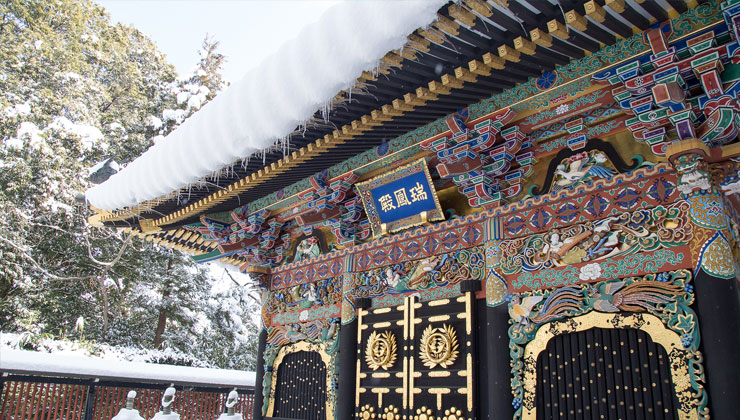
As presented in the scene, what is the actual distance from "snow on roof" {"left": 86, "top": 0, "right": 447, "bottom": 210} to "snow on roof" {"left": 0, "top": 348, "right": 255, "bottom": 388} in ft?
8.55

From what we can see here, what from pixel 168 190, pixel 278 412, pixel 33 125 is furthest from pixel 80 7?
pixel 278 412

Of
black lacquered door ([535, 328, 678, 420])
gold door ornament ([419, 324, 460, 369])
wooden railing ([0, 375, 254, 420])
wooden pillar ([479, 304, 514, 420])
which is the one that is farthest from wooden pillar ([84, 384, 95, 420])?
black lacquered door ([535, 328, 678, 420])

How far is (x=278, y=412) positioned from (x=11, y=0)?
1888 centimetres

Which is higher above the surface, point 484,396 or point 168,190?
point 168,190

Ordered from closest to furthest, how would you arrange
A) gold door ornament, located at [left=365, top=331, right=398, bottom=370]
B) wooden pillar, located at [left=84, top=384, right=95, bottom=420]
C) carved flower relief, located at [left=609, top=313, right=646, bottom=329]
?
carved flower relief, located at [left=609, top=313, right=646, bottom=329] → gold door ornament, located at [left=365, top=331, right=398, bottom=370] → wooden pillar, located at [left=84, top=384, right=95, bottom=420]

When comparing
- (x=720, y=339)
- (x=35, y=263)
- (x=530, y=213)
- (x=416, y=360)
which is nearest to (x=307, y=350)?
(x=416, y=360)

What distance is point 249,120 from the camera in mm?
4371

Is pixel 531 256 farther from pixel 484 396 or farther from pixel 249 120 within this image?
pixel 249 120

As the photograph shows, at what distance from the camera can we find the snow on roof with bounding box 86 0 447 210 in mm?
3115

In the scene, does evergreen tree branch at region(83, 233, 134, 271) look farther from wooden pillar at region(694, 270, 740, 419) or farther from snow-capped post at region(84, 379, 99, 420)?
wooden pillar at region(694, 270, 740, 419)

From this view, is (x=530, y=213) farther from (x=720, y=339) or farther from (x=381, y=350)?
(x=381, y=350)

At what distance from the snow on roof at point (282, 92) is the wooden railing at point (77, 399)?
10.1ft

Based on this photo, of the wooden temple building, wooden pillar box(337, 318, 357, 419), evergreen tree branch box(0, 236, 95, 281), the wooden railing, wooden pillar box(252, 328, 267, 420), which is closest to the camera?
the wooden temple building

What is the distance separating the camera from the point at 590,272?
404 cm
